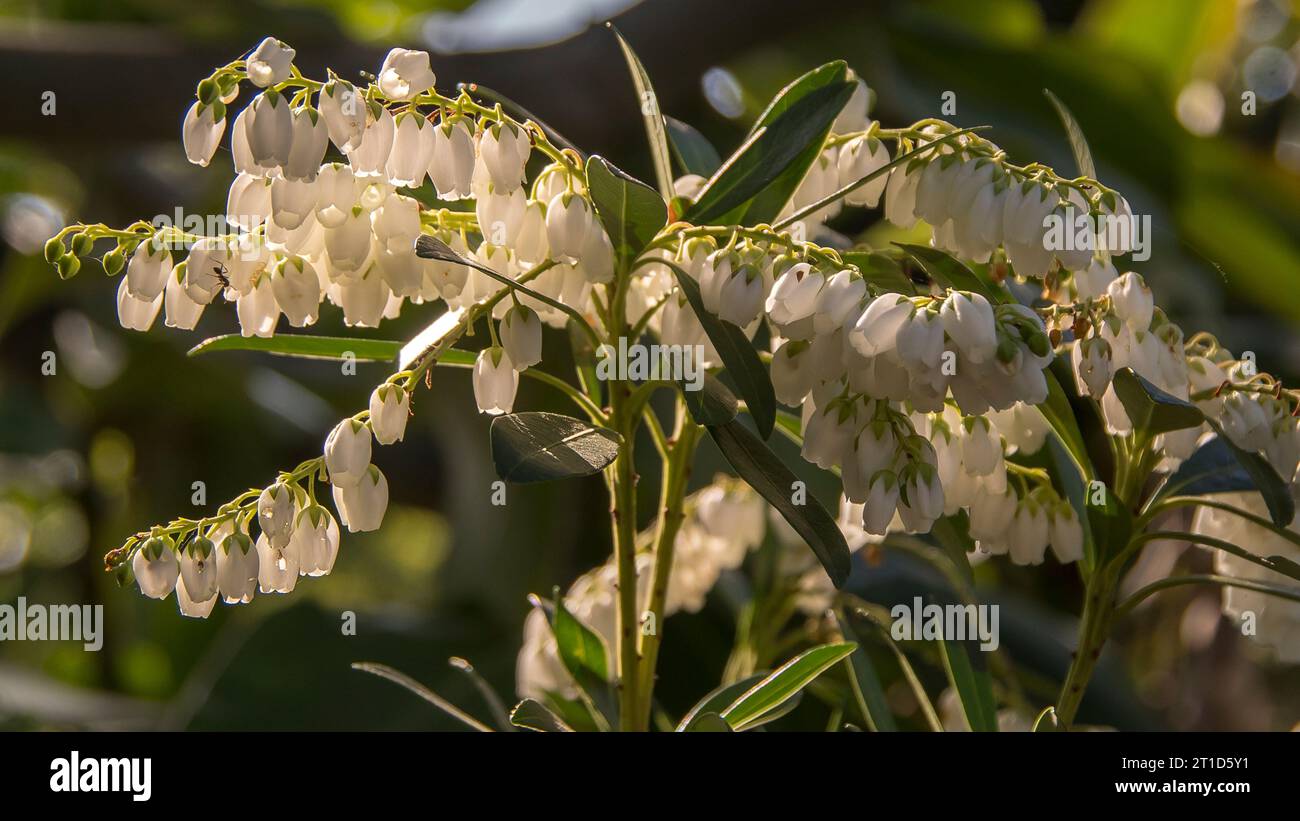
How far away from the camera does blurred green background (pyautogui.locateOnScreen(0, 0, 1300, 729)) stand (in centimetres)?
139

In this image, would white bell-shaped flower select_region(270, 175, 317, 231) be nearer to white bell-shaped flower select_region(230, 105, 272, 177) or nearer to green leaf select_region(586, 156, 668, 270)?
white bell-shaped flower select_region(230, 105, 272, 177)

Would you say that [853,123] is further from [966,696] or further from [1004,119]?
[1004,119]

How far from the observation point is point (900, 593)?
0.72m

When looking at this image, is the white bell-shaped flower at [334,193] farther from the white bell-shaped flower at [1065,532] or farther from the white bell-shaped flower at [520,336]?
the white bell-shaped flower at [1065,532]

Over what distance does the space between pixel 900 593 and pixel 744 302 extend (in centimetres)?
33

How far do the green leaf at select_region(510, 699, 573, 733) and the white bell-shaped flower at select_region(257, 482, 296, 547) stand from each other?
12 cm

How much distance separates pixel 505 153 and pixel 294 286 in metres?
0.10

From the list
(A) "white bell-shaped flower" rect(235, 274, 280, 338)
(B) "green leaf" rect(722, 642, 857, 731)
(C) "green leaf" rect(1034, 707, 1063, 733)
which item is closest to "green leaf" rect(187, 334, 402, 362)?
(A) "white bell-shaped flower" rect(235, 274, 280, 338)

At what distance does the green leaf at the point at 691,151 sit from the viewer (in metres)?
0.62

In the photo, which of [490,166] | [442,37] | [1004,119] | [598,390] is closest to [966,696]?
[598,390]

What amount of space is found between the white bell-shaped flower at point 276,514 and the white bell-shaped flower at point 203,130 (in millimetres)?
133

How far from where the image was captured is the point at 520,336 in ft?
1.61

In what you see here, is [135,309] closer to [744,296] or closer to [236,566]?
[236,566]

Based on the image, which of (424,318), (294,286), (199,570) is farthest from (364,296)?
(424,318)
